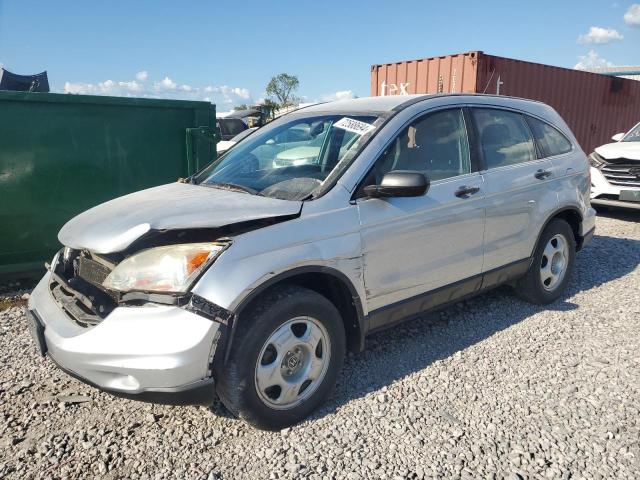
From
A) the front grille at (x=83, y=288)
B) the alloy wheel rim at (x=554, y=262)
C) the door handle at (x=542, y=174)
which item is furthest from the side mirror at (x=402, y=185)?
the alloy wheel rim at (x=554, y=262)

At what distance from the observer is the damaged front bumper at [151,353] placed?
2.33 metres

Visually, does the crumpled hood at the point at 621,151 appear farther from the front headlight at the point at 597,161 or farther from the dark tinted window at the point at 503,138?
the dark tinted window at the point at 503,138

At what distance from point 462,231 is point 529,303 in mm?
1450

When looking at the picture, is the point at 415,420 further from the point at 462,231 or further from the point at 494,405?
the point at 462,231

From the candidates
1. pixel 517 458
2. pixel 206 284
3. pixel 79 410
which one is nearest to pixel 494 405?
pixel 517 458

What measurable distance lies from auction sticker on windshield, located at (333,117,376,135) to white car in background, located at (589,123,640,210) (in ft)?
19.6

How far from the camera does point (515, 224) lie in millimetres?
3963

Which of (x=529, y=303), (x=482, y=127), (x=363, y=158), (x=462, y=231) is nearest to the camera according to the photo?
(x=363, y=158)

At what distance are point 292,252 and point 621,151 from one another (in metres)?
7.17

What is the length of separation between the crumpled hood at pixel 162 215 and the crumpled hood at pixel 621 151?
22.4 feet

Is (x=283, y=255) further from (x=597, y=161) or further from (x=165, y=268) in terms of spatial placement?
(x=597, y=161)

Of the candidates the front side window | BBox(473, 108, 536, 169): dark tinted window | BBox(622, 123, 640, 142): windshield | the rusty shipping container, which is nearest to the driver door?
the front side window

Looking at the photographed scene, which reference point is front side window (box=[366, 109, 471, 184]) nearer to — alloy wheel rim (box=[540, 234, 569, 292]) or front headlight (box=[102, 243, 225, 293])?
front headlight (box=[102, 243, 225, 293])

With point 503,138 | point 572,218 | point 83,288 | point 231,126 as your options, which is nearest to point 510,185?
point 503,138
